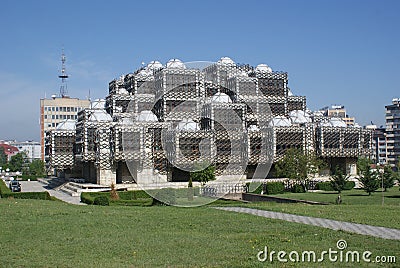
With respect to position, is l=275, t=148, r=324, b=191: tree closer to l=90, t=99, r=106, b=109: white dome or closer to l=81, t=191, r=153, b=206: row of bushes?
l=81, t=191, r=153, b=206: row of bushes

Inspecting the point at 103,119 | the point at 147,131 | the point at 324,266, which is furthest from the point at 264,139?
the point at 324,266

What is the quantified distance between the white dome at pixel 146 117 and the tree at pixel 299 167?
1403cm

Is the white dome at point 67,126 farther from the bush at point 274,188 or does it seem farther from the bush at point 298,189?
the bush at point 298,189

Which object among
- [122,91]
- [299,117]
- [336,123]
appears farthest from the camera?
[122,91]

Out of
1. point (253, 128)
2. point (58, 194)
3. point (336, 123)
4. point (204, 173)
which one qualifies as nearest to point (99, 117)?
point (58, 194)

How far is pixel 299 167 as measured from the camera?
4456 cm

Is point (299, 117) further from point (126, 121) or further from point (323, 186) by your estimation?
point (126, 121)

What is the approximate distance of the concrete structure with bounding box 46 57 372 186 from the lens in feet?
161

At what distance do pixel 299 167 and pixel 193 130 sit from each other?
11.3m

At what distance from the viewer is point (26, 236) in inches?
551

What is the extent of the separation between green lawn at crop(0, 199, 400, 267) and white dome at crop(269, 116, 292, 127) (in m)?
38.3

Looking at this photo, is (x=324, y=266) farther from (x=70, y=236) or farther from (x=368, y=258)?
(x=70, y=236)

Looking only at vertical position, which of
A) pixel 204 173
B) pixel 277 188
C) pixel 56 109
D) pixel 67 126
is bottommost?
pixel 277 188

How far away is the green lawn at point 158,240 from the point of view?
35.1ft
